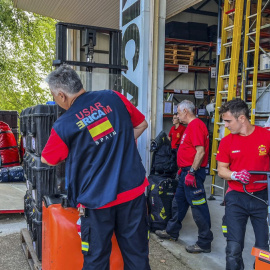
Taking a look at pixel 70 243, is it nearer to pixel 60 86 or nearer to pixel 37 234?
pixel 37 234

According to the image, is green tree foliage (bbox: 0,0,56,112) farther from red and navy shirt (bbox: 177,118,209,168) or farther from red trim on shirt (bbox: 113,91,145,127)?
red trim on shirt (bbox: 113,91,145,127)

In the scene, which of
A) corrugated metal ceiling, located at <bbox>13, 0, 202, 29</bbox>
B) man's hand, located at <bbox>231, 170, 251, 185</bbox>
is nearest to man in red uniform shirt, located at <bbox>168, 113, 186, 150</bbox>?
corrugated metal ceiling, located at <bbox>13, 0, 202, 29</bbox>

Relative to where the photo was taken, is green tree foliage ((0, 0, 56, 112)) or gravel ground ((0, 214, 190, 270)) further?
green tree foliage ((0, 0, 56, 112))

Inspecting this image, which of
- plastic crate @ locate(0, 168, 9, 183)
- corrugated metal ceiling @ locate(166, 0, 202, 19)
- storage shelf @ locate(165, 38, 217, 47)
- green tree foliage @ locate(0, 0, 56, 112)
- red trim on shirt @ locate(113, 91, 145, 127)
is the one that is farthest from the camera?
green tree foliage @ locate(0, 0, 56, 112)

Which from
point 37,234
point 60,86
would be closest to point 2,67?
point 37,234

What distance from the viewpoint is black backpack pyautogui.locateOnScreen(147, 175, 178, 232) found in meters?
5.10

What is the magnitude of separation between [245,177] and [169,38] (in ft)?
24.6

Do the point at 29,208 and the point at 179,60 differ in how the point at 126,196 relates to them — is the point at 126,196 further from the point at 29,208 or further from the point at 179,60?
the point at 179,60

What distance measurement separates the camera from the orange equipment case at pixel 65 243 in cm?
304

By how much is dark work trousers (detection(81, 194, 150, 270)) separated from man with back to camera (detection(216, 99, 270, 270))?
883 millimetres

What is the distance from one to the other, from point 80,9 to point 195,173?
23.3ft

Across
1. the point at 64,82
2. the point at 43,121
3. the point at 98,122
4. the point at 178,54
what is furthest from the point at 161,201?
the point at 178,54

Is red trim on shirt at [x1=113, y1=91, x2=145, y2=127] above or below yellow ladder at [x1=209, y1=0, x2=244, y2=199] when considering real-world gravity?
below

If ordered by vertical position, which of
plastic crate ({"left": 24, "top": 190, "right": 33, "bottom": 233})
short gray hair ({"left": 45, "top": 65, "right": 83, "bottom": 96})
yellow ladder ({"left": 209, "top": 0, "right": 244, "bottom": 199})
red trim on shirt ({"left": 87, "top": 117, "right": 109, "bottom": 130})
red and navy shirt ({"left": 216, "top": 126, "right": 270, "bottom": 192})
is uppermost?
yellow ladder ({"left": 209, "top": 0, "right": 244, "bottom": 199})
